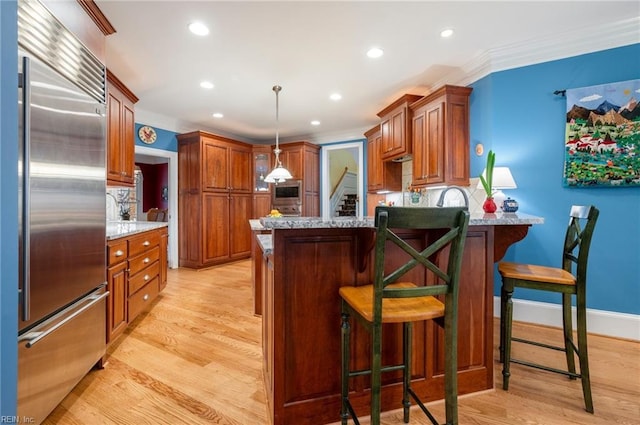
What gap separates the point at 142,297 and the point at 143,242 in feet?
1.75

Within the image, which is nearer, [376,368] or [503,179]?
[376,368]

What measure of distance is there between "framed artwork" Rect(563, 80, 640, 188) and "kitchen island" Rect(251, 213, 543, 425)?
1.53 metres

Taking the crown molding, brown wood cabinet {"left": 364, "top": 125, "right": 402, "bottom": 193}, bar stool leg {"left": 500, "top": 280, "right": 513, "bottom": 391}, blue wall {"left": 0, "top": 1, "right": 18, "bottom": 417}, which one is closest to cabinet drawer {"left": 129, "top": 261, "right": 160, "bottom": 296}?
blue wall {"left": 0, "top": 1, "right": 18, "bottom": 417}

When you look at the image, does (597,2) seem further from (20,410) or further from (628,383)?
(20,410)

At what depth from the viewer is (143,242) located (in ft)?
9.12

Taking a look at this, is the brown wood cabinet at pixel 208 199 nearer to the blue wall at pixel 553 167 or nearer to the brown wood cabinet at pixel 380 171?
the brown wood cabinet at pixel 380 171

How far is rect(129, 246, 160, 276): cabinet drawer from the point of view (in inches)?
99.8

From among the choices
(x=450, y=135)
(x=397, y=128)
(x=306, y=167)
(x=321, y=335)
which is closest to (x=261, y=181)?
(x=306, y=167)

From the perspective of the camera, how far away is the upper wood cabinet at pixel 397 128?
3.81 metres

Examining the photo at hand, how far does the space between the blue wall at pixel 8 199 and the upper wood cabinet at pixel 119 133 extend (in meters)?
1.99

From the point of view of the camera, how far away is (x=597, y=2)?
84.7 inches

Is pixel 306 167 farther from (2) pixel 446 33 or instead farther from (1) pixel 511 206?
(1) pixel 511 206

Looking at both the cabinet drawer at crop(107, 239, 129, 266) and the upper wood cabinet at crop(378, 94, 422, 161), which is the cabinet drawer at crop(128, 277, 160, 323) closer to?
the cabinet drawer at crop(107, 239, 129, 266)

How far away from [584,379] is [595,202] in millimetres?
1684
